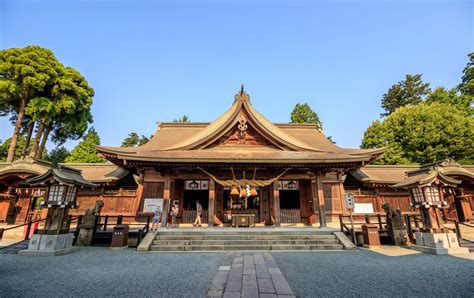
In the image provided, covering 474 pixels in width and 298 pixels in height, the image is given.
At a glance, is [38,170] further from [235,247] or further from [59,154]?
[59,154]

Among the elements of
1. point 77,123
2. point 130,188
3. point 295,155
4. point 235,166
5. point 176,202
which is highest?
point 77,123

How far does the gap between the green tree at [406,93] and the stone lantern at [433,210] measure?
4037 cm

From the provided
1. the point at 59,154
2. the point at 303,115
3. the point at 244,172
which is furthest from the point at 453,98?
the point at 59,154

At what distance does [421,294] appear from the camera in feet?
12.6

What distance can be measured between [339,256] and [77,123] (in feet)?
100

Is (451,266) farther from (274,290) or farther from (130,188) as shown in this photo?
(130,188)

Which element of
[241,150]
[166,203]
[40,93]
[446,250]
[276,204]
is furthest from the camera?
[40,93]

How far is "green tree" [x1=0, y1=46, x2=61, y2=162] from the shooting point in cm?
1992

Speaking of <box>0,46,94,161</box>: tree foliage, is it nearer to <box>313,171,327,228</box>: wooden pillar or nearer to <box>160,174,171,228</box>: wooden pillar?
<box>160,174,171,228</box>: wooden pillar

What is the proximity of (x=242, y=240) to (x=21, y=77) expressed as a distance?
27611 mm

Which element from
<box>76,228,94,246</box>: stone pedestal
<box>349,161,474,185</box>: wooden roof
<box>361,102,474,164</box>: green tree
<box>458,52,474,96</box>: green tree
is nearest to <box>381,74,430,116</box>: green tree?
<box>458,52,474,96</box>: green tree

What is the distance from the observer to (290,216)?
1291 cm

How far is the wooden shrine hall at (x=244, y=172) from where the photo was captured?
422 inches

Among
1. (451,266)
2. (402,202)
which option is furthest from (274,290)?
(402,202)
